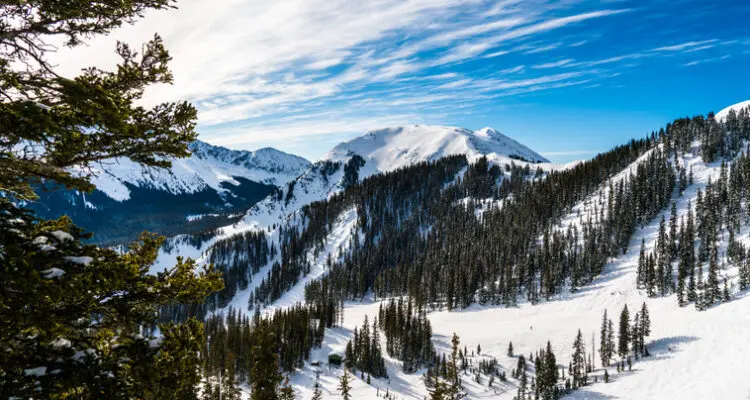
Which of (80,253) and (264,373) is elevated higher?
(80,253)

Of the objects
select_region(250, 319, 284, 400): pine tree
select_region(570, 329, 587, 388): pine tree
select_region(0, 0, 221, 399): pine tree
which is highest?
select_region(0, 0, 221, 399): pine tree

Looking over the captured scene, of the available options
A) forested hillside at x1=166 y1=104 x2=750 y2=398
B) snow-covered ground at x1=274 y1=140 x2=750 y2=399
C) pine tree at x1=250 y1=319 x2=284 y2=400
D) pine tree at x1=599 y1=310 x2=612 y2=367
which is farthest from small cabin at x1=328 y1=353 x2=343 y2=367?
pine tree at x1=250 y1=319 x2=284 y2=400

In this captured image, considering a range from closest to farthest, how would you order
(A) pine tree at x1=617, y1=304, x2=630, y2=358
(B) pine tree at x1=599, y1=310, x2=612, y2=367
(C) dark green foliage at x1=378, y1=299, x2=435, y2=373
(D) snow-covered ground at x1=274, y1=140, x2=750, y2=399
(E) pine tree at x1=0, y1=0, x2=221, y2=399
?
(E) pine tree at x1=0, y1=0, x2=221, y2=399 → (D) snow-covered ground at x1=274, y1=140, x2=750, y2=399 → (A) pine tree at x1=617, y1=304, x2=630, y2=358 → (B) pine tree at x1=599, y1=310, x2=612, y2=367 → (C) dark green foliage at x1=378, y1=299, x2=435, y2=373

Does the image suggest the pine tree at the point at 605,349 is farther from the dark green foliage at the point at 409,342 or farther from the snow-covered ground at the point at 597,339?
the dark green foliage at the point at 409,342

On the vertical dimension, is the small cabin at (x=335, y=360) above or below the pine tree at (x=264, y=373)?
below

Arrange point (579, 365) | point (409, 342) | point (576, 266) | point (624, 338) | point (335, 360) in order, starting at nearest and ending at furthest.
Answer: point (579, 365) < point (624, 338) < point (335, 360) < point (409, 342) < point (576, 266)

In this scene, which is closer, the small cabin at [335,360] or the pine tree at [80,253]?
the pine tree at [80,253]

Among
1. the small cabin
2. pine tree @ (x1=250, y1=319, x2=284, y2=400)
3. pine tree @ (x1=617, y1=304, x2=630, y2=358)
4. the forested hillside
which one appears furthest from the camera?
the small cabin

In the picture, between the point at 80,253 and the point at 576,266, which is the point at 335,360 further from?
the point at 80,253

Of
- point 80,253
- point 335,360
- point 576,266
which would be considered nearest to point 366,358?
point 335,360

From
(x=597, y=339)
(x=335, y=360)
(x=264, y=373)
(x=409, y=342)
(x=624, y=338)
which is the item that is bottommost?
(x=597, y=339)

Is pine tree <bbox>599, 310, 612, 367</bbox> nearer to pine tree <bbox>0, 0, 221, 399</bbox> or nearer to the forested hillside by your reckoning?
the forested hillside

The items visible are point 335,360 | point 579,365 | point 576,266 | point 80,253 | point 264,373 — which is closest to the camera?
point 80,253

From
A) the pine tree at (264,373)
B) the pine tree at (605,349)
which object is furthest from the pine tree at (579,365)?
the pine tree at (264,373)
